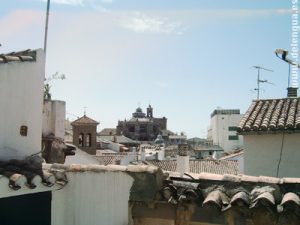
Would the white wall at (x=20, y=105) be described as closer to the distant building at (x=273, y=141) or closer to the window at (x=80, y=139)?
the distant building at (x=273, y=141)

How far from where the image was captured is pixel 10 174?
646 centimetres

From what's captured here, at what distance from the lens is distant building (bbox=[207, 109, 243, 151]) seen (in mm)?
68125

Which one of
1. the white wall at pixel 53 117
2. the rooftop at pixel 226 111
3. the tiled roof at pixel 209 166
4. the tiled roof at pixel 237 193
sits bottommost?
the tiled roof at pixel 209 166

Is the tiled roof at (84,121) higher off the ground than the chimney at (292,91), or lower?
lower

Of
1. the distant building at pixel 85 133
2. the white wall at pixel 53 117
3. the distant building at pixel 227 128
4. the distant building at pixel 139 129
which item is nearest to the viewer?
the white wall at pixel 53 117

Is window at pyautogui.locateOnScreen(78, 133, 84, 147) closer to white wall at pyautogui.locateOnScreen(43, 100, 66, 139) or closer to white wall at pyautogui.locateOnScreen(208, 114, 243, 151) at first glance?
white wall at pyautogui.locateOnScreen(43, 100, 66, 139)

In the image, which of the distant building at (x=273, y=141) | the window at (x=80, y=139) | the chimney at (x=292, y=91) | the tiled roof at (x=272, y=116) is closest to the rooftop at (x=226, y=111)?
the window at (x=80, y=139)

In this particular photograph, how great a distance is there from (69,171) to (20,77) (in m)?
2.17

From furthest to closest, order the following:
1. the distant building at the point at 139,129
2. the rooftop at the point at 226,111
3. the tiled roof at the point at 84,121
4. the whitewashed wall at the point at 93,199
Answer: the distant building at the point at 139,129
the rooftop at the point at 226,111
the tiled roof at the point at 84,121
the whitewashed wall at the point at 93,199

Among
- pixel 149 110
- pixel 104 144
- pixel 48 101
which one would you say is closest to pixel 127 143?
pixel 104 144

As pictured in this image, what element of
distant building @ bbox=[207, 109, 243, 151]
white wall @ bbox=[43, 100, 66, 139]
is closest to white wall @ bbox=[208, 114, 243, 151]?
distant building @ bbox=[207, 109, 243, 151]

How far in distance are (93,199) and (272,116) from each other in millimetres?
6906

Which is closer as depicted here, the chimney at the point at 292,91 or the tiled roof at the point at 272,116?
the tiled roof at the point at 272,116

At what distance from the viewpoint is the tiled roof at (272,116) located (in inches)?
430
